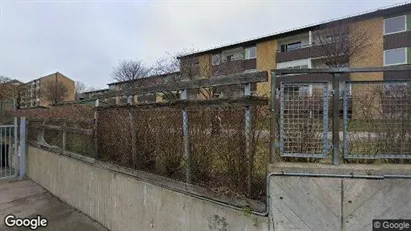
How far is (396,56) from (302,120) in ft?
84.2

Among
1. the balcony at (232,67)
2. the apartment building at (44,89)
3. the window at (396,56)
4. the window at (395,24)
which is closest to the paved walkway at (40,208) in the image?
the balcony at (232,67)

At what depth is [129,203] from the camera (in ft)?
18.9

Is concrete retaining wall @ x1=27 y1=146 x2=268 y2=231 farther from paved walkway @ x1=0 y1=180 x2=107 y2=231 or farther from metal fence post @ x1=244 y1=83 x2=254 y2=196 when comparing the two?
metal fence post @ x1=244 y1=83 x2=254 y2=196

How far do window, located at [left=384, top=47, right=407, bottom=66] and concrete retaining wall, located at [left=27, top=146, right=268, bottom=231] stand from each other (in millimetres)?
24961

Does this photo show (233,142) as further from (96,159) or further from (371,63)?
(371,63)

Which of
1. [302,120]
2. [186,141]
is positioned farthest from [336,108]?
[186,141]

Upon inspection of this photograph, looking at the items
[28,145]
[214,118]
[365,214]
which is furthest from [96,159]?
[28,145]

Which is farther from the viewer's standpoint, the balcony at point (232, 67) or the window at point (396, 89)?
the balcony at point (232, 67)

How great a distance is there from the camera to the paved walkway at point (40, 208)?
679cm

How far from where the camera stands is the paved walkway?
22.3 ft

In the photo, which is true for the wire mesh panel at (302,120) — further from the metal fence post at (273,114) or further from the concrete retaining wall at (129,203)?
the concrete retaining wall at (129,203)

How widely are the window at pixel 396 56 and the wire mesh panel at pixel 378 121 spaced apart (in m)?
24.4

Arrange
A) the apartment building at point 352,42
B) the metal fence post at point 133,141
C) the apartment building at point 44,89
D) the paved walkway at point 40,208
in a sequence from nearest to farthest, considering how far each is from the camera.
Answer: the metal fence post at point 133,141 → the paved walkway at point 40,208 → the apartment building at point 352,42 → the apartment building at point 44,89

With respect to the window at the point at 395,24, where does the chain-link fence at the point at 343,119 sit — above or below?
below
